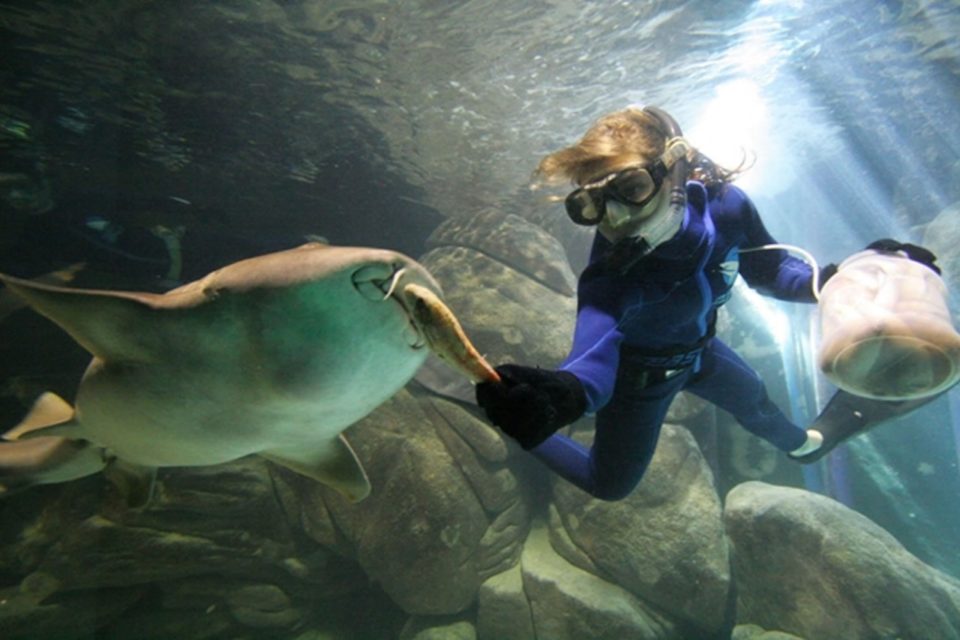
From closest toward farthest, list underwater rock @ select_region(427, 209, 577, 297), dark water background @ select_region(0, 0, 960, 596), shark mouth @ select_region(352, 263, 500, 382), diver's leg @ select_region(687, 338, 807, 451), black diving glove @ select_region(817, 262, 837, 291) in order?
shark mouth @ select_region(352, 263, 500, 382)
black diving glove @ select_region(817, 262, 837, 291)
diver's leg @ select_region(687, 338, 807, 451)
dark water background @ select_region(0, 0, 960, 596)
underwater rock @ select_region(427, 209, 577, 297)

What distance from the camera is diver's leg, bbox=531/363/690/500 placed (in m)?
3.76

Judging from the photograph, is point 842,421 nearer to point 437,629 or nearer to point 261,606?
→ point 437,629

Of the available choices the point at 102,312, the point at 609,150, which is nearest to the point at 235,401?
the point at 102,312

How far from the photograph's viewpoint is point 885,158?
18922 millimetres

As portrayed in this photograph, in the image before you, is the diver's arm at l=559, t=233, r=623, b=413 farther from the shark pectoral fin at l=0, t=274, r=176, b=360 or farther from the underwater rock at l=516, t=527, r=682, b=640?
the underwater rock at l=516, t=527, r=682, b=640

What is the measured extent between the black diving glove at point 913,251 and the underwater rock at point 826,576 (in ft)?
16.5

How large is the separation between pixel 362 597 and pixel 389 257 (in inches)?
310

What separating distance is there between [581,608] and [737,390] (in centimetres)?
369

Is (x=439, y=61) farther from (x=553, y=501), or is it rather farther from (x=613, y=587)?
(x=613, y=587)

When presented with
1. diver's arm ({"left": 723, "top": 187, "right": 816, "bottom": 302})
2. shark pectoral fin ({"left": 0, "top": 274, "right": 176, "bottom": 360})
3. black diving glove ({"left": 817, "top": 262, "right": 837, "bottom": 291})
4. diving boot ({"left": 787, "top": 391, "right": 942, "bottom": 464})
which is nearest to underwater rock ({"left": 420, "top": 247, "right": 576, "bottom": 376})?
diving boot ({"left": 787, "top": 391, "right": 942, "bottom": 464})

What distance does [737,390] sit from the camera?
4.80 meters

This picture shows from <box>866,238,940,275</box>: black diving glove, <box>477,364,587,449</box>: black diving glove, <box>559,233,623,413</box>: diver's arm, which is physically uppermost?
<box>866,238,940,275</box>: black diving glove

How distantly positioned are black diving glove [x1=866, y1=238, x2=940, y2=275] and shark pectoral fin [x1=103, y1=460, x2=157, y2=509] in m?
5.76

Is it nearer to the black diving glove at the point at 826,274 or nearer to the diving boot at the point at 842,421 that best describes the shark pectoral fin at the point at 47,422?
the black diving glove at the point at 826,274
